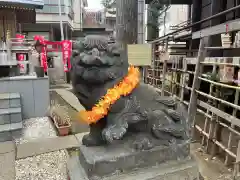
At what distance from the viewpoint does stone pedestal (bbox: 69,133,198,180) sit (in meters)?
1.73

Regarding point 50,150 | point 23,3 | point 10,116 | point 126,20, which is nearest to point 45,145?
point 50,150

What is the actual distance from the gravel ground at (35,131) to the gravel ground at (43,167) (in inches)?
33.8

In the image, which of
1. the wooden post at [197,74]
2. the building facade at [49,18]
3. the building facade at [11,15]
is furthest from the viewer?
the building facade at [49,18]

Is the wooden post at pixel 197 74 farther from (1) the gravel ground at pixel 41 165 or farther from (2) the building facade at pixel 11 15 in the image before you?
(2) the building facade at pixel 11 15

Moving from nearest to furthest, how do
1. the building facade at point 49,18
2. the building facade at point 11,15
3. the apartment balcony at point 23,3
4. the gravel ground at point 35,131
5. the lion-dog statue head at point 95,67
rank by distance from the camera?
1. the lion-dog statue head at point 95,67
2. the gravel ground at point 35,131
3. the apartment balcony at point 23,3
4. the building facade at point 11,15
5. the building facade at point 49,18

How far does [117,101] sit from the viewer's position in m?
1.77

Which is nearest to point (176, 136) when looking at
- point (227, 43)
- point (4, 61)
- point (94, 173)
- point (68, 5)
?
point (94, 173)

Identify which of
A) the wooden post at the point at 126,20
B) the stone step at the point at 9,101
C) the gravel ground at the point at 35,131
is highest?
the wooden post at the point at 126,20

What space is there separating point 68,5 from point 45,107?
10.5m

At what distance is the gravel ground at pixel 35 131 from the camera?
429cm

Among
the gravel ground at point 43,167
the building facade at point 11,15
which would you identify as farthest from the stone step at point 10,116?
the building facade at point 11,15

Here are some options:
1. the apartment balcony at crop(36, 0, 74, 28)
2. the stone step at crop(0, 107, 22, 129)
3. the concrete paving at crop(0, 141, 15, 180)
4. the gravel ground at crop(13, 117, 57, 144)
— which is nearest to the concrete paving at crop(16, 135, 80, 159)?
the concrete paving at crop(0, 141, 15, 180)

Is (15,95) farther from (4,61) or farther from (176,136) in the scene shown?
(176,136)

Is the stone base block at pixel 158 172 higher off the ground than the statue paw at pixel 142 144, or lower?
lower
